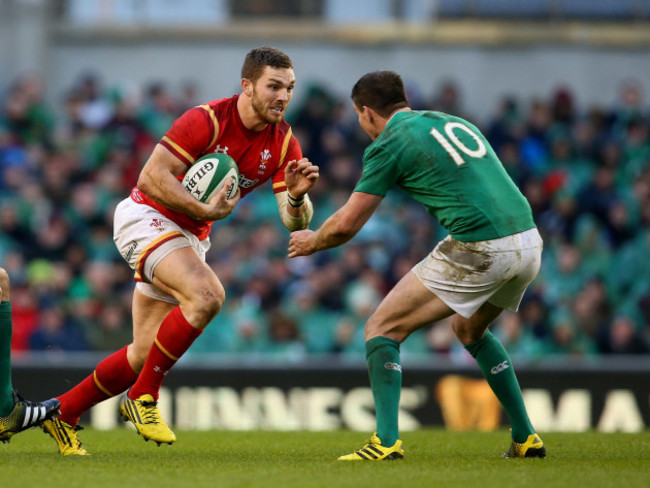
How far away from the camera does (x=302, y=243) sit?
22.3 feet

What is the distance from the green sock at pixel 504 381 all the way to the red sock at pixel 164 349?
1788 millimetres

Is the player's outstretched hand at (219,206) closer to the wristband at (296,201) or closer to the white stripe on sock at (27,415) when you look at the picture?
the wristband at (296,201)

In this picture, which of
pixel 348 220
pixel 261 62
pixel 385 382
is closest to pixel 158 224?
pixel 261 62

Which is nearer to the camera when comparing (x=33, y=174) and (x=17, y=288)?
(x=17, y=288)

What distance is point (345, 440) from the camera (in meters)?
8.65

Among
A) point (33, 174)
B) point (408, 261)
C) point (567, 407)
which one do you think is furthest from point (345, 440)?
point (33, 174)

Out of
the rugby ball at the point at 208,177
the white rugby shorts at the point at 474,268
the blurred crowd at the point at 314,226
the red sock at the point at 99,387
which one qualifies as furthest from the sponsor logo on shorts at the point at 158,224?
the blurred crowd at the point at 314,226

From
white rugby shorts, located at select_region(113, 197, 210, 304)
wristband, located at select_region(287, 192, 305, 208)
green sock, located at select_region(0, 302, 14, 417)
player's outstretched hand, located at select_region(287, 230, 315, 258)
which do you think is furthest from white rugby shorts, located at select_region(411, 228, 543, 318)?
green sock, located at select_region(0, 302, 14, 417)

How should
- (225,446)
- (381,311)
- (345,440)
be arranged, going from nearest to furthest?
(381,311) < (225,446) < (345,440)

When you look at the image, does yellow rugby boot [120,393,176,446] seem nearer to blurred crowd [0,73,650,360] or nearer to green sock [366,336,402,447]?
green sock [366,336,402,447]

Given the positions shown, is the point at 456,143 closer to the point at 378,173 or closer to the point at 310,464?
the point at 378,173

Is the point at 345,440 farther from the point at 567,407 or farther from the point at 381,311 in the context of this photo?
the point at 567,407

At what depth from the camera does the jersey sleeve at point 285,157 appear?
769 cm

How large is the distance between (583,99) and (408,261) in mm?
5694
